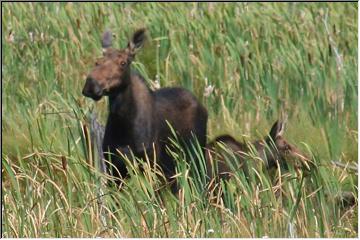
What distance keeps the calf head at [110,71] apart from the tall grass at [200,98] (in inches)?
7.3

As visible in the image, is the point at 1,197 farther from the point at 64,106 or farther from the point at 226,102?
the point at 226,102

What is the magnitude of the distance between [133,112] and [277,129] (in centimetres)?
109

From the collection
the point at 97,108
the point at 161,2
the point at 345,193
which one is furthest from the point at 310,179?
the point at 161,2

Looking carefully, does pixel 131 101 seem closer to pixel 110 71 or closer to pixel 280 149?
pixel 110 71

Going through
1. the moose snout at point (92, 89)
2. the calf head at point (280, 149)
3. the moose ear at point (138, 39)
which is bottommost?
the calf head at point (280, 149)

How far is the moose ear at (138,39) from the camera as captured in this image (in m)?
9.06

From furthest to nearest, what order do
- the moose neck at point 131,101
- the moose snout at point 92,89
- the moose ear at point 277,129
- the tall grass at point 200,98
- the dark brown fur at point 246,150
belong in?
the moose ear at point 277,129 < the dark brown fur at point 246,150 < the moose neck at point 131,101 < the moose snout at point 92,89 < the tall grass at point 200,98

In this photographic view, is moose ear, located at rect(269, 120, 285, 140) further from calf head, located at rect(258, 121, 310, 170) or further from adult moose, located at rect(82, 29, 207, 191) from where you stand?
adult moose, located at rect(82, 29, 207, 191)

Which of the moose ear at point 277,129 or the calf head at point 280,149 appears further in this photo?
the moose ear at point 277,129

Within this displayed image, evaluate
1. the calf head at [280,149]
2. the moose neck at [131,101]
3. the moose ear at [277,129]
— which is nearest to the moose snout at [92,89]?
the moose neck at [131,101]

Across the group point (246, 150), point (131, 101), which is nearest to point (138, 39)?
point (131, 101)

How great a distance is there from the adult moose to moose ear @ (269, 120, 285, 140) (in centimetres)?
57

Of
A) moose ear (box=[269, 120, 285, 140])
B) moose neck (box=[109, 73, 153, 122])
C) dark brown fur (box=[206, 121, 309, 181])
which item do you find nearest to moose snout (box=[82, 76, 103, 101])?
moose neck (box=[109, 73, 153, 122])

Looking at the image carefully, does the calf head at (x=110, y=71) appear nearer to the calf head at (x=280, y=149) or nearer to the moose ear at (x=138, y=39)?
the moose ear at (x=138, y=39)
